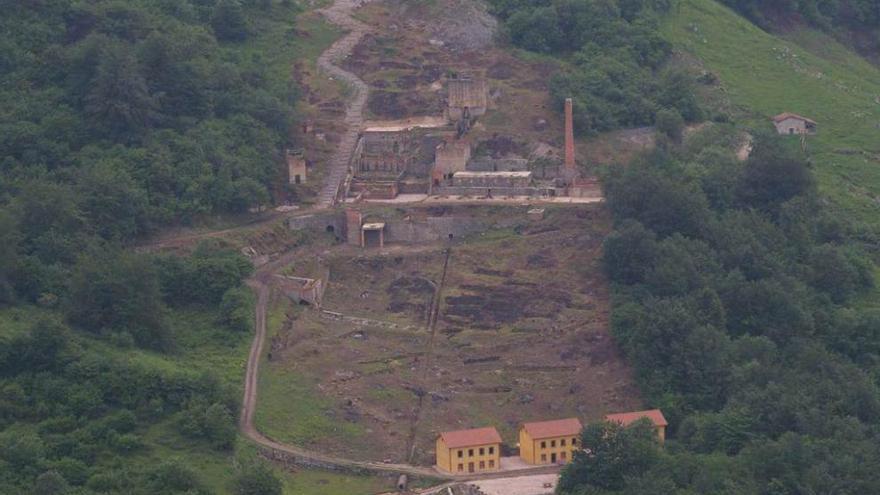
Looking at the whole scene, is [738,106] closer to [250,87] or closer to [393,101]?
[393,101]

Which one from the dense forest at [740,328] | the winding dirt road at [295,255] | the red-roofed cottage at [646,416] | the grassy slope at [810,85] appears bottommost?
the winding dirt road at [295,255]

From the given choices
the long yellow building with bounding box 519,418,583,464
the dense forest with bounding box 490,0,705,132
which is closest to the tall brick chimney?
the dense forest with bounding box 490,0,705,132

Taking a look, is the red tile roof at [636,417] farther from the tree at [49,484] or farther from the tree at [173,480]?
the tree at [49,484]

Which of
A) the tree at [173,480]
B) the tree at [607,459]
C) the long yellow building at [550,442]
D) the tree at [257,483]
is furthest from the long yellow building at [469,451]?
the tree at [173,480]

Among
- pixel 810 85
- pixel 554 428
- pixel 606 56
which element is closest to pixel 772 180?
pixel 606 56

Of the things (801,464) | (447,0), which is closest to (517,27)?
(447,0)

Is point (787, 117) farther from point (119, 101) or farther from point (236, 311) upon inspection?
point (236, 311)

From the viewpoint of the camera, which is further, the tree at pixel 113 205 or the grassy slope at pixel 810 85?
the grassy slope at pixel 810 85
